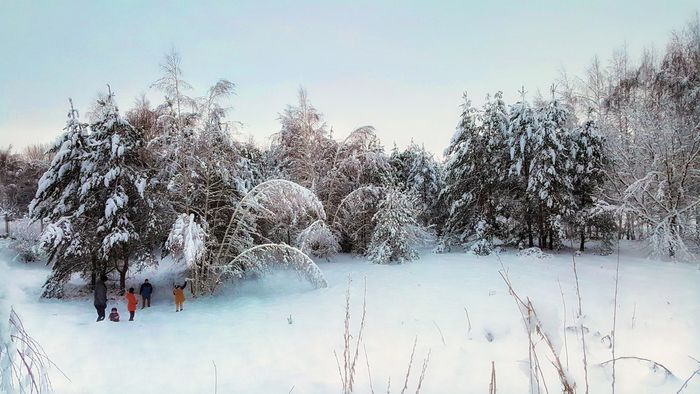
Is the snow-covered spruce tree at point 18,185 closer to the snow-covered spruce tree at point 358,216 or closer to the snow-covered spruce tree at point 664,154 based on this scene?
the snow-covered spruce tree at point 358,216

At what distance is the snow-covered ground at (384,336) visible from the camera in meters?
6.95

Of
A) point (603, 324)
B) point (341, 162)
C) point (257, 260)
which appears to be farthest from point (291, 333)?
point (341, 162)

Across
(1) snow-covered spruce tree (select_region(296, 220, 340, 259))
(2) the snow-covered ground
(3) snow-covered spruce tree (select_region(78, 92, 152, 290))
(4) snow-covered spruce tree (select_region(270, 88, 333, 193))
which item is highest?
(4) snow-covered spruce tree (select_region(270, 88, 333, 193))

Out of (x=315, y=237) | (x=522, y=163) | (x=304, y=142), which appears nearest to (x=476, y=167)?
(x=522, y=163)

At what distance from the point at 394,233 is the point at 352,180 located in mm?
5207

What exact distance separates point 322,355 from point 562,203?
1472 cm

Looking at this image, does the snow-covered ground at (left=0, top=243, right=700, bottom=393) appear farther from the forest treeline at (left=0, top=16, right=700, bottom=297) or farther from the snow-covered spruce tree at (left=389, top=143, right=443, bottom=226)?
the snow-covered spruce tree at (left=389, top=143, right=443, bottom=226)

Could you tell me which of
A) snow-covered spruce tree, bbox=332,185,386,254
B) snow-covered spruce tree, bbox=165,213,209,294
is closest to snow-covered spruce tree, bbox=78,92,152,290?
snow-covered spruce tree, bbox=165,213,209,294

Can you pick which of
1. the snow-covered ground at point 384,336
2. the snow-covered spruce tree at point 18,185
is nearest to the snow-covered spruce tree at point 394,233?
the snow-covered ground at point 384,336

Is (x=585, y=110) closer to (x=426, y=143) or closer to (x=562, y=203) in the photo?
(x=562, y=203)

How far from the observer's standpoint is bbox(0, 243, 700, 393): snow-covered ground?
6.95 meters

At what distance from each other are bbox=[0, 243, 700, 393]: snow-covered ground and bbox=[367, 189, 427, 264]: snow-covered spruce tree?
3.77m

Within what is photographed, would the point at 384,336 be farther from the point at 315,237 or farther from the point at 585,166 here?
the point at 585,166

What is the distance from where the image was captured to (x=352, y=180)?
2169 cm
